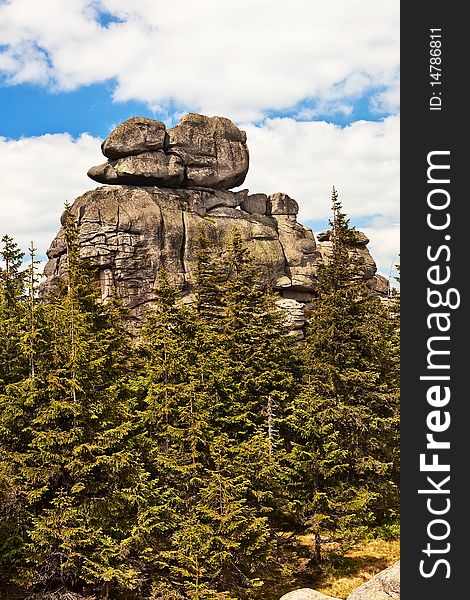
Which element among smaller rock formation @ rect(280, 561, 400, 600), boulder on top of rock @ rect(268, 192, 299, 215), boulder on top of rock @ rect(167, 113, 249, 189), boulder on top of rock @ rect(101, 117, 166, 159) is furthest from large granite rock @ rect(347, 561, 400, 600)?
boulder on top of rock @ rect(101, 117, 166, 159)

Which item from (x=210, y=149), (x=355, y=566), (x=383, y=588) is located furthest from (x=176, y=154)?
(x=383, y=588)

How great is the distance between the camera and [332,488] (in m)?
19.5

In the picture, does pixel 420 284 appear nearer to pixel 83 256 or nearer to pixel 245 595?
pixel 245 595

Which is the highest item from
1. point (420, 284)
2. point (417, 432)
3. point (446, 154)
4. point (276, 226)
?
point (276, 226)

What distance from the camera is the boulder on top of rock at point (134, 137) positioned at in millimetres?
43281

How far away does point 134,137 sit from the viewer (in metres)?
43.4

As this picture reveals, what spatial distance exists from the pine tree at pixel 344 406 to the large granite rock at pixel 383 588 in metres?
5.43

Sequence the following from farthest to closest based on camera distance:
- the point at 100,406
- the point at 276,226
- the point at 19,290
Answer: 1. the point at 276,226
2. the point at 19,290
3. the point at 100,406

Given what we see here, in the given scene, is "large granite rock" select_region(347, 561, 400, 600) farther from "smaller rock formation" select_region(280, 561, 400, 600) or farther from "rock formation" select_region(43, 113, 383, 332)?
"rock formation" select_region(43, 113, 383, 332)

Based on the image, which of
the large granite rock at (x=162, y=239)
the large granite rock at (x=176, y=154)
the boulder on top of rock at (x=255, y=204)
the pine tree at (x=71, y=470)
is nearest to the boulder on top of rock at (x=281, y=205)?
the boulder on top of rock at (x=255, y=204)

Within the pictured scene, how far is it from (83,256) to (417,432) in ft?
113

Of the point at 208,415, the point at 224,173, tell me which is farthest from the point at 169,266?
the point at 208,415

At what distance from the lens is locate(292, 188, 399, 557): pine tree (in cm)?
1944

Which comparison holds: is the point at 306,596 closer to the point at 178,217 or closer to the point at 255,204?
the point at 178,217
